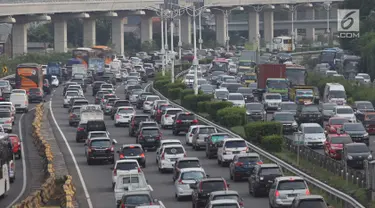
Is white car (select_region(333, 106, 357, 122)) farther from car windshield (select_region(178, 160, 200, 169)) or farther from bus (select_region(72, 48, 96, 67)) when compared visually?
bus (select_region(72, 48, 96, 67))

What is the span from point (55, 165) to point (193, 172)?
11243mm

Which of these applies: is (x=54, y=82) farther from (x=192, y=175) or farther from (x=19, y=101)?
(x=192, y=175)

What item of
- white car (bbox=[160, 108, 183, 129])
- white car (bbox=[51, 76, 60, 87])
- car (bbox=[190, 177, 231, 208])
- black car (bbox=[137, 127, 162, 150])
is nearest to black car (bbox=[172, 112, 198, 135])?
white car (bbox=[160, 108, 183, 129])

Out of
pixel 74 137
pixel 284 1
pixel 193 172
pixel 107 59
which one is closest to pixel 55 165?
pixel 193 172

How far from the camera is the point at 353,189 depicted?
38219 mm

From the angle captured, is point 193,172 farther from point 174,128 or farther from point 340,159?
point 174,128

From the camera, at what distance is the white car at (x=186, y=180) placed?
41719 mm

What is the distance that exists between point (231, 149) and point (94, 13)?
119 m

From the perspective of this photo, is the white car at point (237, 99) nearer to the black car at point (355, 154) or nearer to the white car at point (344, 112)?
the white car at point (344, 112)

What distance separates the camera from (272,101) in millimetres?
83312

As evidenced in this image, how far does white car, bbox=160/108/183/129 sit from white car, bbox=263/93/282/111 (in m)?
11.6

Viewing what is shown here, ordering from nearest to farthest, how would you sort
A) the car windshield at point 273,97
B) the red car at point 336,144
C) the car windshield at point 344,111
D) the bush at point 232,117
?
the red car at point 336,144, the bush at point 232,117, the car windshield at point 344,111, the car windshield at point 273,97

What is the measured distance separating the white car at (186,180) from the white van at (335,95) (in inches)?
1580

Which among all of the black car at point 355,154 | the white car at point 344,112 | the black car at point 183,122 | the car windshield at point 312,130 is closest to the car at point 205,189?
the black car at point 355,154
